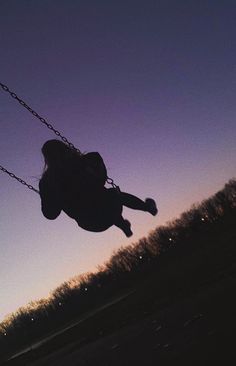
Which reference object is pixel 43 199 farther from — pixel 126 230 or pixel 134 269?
pixel 134 269

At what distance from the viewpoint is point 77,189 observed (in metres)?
4.43

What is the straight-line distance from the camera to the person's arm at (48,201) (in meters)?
4.52

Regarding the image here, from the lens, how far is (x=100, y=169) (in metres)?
4.57

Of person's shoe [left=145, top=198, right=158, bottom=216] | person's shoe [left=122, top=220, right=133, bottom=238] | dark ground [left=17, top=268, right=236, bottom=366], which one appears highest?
person's shoe [left=145, top=198, right=158, bottom=216]

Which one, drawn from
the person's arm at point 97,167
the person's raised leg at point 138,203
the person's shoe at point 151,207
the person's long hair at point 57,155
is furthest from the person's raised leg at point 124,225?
the person's long hair at point 57,155

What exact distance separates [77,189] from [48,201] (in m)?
0.43

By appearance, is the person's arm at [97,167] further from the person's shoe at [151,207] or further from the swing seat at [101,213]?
the person's shoe at [151,207]

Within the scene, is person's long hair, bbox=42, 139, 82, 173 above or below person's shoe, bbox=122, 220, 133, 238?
above

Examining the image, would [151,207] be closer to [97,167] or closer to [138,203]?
[138,203]

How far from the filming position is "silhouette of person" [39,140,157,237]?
4.40m

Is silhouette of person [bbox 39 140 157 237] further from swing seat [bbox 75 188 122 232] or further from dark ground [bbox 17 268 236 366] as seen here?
dark ground [bbox 17 268 236 366]

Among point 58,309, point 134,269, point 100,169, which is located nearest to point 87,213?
point 100,169

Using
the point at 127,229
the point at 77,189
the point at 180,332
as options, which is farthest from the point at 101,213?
the point at 180,332

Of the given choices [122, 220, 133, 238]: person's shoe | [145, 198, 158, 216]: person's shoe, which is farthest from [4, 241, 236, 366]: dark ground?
[145, 198, 158, 216]: person's shoe
